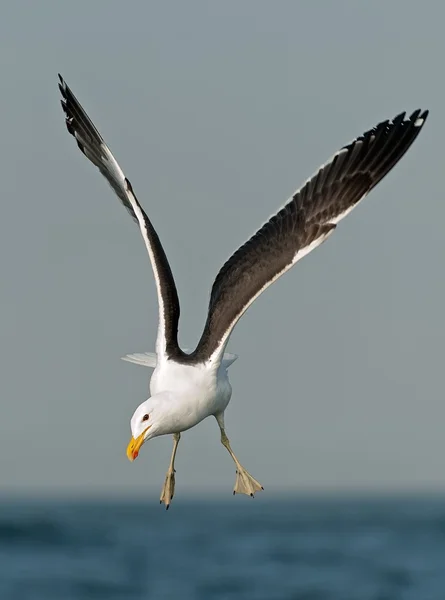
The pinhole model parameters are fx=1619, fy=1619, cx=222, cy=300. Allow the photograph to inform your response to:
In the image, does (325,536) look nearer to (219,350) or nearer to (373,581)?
(373,581)

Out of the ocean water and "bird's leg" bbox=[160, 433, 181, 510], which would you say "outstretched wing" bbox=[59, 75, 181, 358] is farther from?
the ocean water

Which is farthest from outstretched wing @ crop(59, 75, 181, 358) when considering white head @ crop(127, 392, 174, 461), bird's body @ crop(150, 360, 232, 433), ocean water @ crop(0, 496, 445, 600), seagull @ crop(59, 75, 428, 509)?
ocean water @ crop(0, 496, 445, 600)

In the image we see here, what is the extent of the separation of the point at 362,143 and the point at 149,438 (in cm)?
476

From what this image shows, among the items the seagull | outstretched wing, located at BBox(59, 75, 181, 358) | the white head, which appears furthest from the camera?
outstretched wing, located at BBox(59, 75, 181, 358)

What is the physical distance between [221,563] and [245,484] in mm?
46220

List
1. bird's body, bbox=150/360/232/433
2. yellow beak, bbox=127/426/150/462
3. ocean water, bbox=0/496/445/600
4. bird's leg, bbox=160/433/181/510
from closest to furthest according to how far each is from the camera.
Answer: yellow beak, bbox=127/426/150/462
bird's body, bbox=150/360/232/433
bird's leg, bbox=160/433/181/510
ocean water, bbox=0/496/445/600

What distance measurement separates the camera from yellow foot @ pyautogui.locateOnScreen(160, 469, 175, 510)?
68.5ft

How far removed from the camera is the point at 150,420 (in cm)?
1956

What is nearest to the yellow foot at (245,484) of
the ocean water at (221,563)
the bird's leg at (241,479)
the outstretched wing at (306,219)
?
the bird's leg at (241,479)

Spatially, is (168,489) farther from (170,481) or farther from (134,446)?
(134,446)

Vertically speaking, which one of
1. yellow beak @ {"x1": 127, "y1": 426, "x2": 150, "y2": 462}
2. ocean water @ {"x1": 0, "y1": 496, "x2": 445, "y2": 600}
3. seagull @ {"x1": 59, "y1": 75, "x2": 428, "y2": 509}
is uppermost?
ocean water @ {"x1": 0, "y1": 496, "x2": 445, "y2": 600}

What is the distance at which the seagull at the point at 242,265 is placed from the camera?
20.2 metres

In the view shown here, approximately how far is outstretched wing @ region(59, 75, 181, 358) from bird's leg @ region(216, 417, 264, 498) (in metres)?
1.50

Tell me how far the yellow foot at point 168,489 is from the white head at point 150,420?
1.32m
